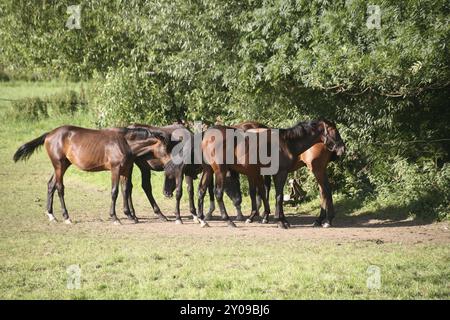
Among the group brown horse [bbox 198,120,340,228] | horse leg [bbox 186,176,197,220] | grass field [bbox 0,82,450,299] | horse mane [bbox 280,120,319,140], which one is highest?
horse mane [bbox 280,120,319,140]

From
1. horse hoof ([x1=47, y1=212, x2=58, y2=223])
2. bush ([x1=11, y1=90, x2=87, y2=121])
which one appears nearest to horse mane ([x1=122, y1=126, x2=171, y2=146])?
horse hoof ([x1=47, y1=212, x2=58, y2=223])

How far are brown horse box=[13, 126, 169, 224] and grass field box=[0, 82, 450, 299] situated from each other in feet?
2.61

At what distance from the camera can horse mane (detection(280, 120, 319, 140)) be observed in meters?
13.3

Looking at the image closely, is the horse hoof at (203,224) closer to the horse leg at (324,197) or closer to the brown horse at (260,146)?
the brown horse at (260,146)

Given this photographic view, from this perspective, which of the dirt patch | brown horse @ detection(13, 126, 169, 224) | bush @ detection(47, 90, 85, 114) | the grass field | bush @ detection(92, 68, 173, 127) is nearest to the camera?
the grass field

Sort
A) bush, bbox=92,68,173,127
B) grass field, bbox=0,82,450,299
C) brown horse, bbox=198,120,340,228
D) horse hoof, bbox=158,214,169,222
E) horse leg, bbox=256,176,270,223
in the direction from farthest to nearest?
bush, bbox=92,68,173,127 → horse hoof, bbox=158,214,169,222 → horse leg, bbox=256,176,270,223 → brown horse, bbox=198,120,340,228 → grass field, bbox=0,82,450,299

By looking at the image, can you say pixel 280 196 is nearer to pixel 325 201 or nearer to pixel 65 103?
pixel 325 201

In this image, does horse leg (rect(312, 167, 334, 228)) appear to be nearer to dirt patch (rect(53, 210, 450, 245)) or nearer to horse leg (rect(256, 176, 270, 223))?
dirt patch (rect(53, 210, 450, 245))

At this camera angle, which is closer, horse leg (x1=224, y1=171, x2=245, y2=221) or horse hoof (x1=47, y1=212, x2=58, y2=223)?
horse hoof (x1=47, y1=212, x2=58, y2=223)

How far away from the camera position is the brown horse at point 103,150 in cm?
1406

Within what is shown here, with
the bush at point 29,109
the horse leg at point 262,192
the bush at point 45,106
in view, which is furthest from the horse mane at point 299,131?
the bush at point 29,109

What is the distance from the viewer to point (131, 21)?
17.9 meters

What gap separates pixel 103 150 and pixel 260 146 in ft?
9.73
